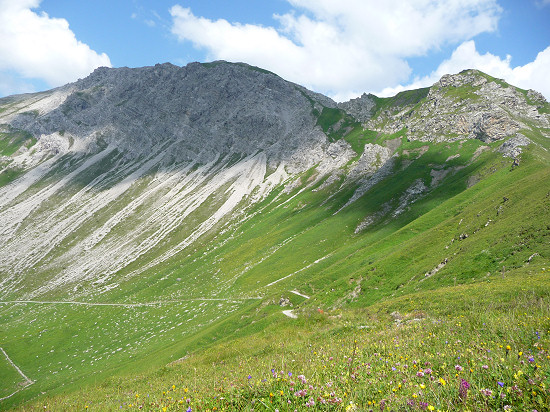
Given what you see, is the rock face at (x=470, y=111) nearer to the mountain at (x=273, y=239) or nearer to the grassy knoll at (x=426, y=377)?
the mountain at (x=273, y=239)

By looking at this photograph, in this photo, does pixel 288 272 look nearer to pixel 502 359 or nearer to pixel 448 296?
pixel 448 296

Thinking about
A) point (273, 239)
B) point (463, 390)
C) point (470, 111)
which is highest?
point (470, 111)

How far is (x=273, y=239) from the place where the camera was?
111 meters

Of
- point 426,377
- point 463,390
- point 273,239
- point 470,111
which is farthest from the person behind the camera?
point 470,111

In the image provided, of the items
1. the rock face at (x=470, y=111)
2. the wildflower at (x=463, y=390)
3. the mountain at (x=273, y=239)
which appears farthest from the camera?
the rock face at (x=470, y=111)

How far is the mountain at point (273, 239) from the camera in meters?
43.8

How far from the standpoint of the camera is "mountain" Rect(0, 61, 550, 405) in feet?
144

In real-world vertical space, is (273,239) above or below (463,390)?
below

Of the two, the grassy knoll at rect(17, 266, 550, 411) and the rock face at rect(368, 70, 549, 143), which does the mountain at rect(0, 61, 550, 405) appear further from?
the grassy knoll at rect(17, 266, 550, 411)

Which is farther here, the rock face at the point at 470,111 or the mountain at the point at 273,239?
the rock face at the point at 470,111

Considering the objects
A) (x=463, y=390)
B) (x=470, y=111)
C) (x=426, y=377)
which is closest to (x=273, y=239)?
(x=426, y=377)

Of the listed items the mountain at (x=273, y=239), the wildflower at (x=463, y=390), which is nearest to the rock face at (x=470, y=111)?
the mountain at (x=273, y=239)

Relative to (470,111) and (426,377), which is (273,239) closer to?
(426,377)

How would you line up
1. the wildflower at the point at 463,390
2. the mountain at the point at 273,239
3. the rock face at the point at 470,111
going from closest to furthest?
the wildflower at the point at 463,390 → the mountain at the point at 273,239 → the rock face at the point at 470,111
